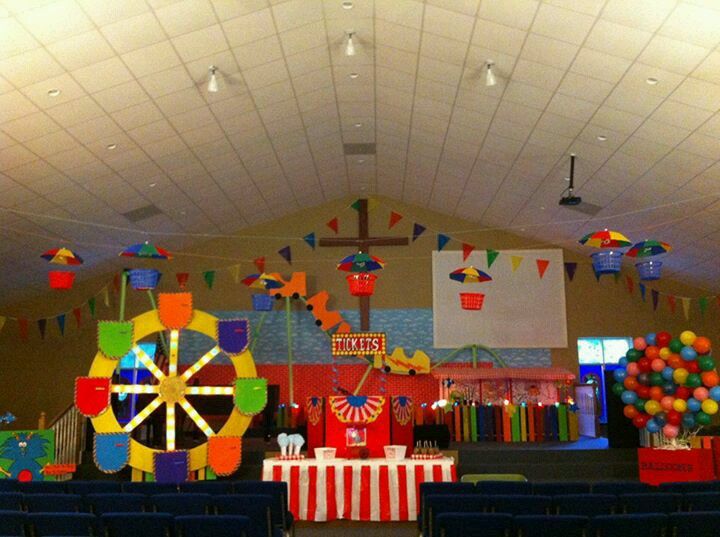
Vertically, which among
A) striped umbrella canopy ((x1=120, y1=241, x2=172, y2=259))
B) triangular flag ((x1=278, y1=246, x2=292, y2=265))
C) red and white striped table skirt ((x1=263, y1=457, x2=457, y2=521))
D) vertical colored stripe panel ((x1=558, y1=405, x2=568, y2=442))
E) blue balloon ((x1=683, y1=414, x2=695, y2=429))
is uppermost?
triangular flag ((x1=278, y1=246, x2=292, y2=265))

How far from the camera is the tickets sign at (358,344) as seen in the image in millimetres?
15812

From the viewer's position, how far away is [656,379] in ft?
37.3

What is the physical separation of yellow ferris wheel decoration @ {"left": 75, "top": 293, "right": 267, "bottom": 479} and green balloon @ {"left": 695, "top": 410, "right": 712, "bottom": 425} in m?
6.39

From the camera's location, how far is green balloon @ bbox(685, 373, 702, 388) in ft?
35.7

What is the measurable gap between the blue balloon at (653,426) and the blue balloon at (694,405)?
568 mm

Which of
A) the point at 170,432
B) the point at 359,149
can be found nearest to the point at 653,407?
the point at 359,149

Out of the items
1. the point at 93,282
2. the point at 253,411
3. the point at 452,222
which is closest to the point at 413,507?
the point at 253,411

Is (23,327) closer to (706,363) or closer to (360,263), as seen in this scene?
Result: (360,263)

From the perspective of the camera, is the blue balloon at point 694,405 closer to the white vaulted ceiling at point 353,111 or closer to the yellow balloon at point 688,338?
the yellow balloon at point 688,338

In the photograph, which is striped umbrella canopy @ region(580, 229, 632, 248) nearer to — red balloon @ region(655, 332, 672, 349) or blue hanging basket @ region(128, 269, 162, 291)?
red balloon @ region(655, 332, 672, 349)

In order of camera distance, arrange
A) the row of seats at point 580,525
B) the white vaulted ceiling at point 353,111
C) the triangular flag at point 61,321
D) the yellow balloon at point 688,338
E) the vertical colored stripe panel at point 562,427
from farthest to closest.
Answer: the triangular flag at point 61,321 < the vertical colored stripe panel at point 562,427 < the yellow balloon at point 688,338 < the white vaulted ceiling at point 353,111 < the row of seats at point 580,525

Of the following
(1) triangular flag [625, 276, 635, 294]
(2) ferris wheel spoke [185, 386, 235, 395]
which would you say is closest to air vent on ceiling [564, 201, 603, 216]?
(1) triangular flag [625, 276, 635, 294]

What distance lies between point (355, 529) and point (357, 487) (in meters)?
0.53

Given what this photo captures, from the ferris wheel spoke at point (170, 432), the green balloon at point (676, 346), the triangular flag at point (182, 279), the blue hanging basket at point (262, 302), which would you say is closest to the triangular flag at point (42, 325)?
the triangular flag at point (182, 279)
